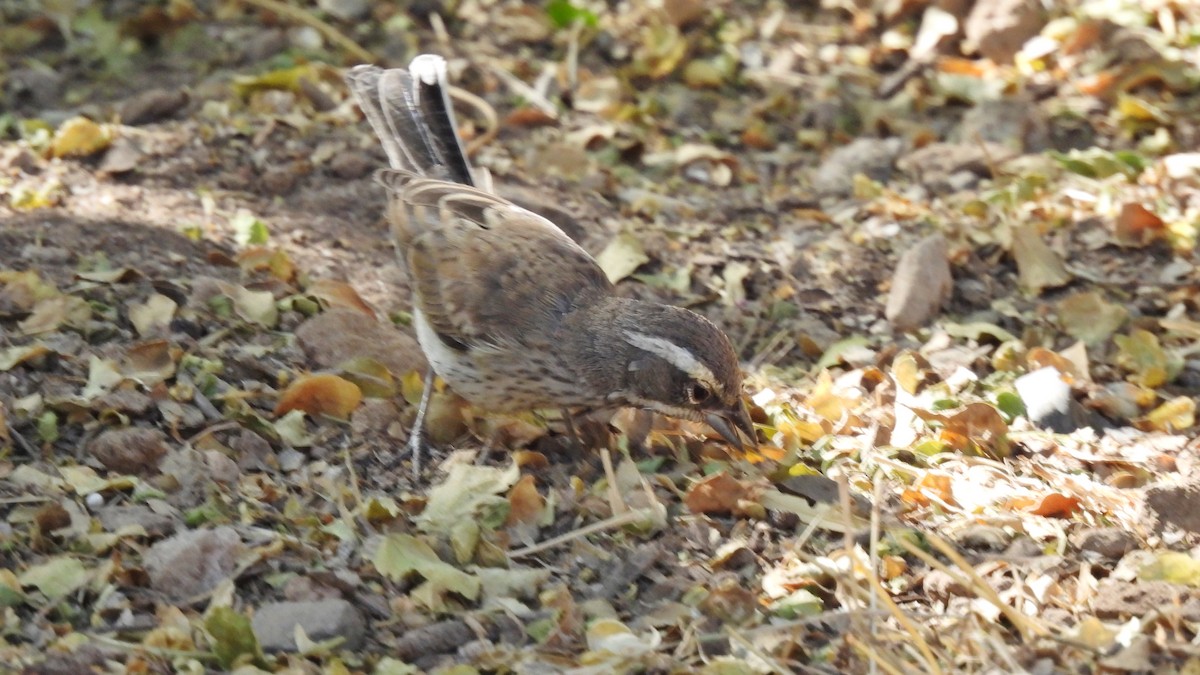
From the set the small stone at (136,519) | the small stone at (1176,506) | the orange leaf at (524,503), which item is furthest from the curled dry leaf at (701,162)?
the small stone at (136,519)

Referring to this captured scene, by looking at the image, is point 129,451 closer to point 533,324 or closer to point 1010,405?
point 533,324

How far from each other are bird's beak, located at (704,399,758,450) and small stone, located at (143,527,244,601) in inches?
65.9

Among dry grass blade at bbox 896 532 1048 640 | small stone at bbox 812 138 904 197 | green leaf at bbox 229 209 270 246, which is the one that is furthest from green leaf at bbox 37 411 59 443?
small stone at bbox 812 138 904 197

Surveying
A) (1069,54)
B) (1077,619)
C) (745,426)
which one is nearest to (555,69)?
(1069,54)

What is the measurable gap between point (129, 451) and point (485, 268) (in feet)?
4.81

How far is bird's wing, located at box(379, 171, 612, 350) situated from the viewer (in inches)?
217

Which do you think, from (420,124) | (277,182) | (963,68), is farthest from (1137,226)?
(277,182)

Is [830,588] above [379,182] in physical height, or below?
below

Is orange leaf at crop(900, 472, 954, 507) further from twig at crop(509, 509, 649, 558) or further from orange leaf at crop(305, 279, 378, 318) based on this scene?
orange leaf at crop(305, 279, 378, 318)

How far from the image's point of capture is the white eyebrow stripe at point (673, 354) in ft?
16.6

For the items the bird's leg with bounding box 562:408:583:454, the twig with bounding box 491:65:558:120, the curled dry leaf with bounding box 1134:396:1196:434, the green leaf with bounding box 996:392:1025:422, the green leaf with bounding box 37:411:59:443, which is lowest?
the curled dry leaf with bounding box 1134:396:1196:434

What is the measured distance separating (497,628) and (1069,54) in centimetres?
528

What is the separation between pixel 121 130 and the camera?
703cm

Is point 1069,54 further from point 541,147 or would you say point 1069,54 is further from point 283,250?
point 283,250
